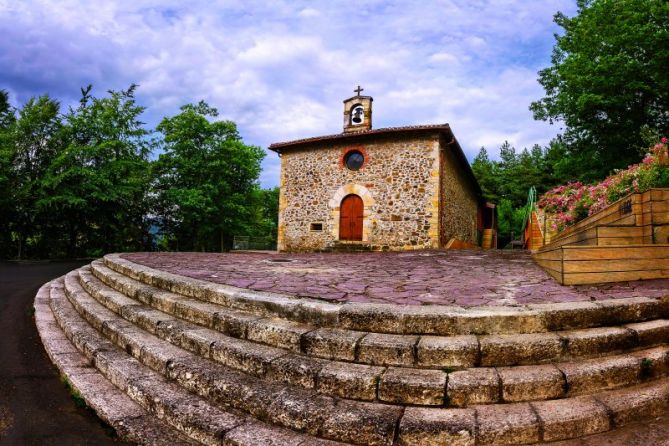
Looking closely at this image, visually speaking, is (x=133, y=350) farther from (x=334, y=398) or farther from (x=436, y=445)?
(x=436, y=445)

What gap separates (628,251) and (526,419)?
2606mm

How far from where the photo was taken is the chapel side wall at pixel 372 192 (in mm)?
12570

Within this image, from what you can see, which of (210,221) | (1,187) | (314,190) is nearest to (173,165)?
(210,221)

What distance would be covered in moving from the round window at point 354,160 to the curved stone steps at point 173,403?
11.4 meters

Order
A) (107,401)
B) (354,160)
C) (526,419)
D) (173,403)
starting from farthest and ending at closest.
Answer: (354,160) < (107,401) < (173,403) < (526,419)

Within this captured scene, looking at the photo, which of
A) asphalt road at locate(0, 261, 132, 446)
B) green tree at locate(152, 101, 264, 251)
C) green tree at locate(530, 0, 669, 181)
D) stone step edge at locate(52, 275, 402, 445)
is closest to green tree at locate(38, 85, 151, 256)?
green tree at locate(152, 101, 264, 251)

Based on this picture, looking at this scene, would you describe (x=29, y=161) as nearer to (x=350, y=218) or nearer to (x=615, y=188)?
(x=350, y=218)

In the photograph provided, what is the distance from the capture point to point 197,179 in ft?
70.8

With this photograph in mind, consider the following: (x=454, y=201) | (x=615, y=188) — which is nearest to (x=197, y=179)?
(x=454, y=201)

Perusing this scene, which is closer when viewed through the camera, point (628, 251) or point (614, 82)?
point (628, 251)

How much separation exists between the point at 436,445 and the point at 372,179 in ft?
39.5

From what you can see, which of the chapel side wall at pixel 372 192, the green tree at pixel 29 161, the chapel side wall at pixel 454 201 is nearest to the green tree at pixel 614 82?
the chapel side wall at pixel 454 201

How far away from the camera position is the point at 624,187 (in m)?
5.74

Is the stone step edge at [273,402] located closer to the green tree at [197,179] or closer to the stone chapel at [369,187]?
the stone chapel at [369,187]
